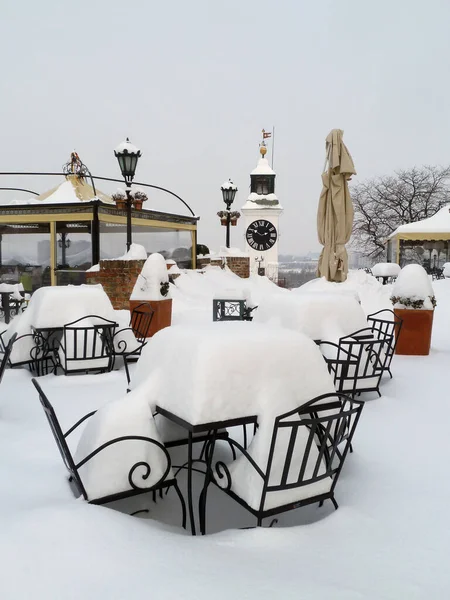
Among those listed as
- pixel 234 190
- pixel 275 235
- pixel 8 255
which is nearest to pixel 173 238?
pixel 234 190

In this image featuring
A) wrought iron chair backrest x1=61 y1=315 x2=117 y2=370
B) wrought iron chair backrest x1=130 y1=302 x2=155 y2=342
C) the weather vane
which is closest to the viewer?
wrought iron chair backrest x1=61 y1=315 x2=117 y2=370

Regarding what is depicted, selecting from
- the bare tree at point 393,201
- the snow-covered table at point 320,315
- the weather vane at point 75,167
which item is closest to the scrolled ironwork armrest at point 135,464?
the snow-covered table at point 320,315

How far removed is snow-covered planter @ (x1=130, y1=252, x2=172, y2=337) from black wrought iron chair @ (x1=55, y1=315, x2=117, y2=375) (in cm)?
201

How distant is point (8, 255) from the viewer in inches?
534

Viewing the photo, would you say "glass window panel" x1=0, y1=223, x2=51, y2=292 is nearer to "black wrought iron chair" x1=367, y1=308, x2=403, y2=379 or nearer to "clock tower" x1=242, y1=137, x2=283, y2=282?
"black wrought iron chair" x1=367, y1=308, x2=403, y2=379

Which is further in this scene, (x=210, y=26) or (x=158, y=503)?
(x=210, y=26)

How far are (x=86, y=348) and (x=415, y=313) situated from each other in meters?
4.42

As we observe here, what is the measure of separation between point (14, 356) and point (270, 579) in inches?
181

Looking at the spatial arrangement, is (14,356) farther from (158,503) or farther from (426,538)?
(426,538)

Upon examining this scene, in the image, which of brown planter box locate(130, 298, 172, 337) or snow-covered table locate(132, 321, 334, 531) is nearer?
snow-covered table locate(132, 321, 334, 531)

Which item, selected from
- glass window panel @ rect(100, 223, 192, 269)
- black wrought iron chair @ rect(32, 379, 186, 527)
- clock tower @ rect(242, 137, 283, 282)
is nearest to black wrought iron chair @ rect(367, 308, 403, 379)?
black wrought iron chair @ rect(32, 379, 186, 527)

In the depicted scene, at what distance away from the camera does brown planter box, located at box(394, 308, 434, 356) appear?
6836 mm

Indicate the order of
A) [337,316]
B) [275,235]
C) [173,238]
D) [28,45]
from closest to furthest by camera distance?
[337,316] → [28,45] → [173,238] → [275,235]

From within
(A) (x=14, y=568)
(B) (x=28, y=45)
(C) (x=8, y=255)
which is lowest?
(A) (x=14, y=568)
